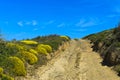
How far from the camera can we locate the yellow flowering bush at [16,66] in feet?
76.3

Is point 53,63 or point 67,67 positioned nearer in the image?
point 67,67

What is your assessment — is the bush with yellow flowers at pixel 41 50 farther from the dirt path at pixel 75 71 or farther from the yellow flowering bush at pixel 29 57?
the yellow flowering bush at pixel 29 57

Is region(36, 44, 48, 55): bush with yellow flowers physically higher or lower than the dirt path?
higher

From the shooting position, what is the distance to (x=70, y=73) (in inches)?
994

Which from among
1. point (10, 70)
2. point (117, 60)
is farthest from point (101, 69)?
point (10, 70)

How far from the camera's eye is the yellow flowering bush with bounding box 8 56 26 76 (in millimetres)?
23263

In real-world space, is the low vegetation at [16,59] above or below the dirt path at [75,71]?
above

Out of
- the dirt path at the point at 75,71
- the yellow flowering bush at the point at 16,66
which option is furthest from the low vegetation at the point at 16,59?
the dirt path at the point at 75,71

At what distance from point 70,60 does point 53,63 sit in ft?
7.63

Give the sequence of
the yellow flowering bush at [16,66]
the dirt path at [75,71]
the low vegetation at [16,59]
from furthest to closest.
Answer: the dirt path at [75,71] < the yellow flowering bush at [16,66] < the low vegetation at [16,59]

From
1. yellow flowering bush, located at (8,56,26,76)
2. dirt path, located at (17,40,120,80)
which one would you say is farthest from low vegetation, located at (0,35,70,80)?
dirt path, located at (17,40,120,80)

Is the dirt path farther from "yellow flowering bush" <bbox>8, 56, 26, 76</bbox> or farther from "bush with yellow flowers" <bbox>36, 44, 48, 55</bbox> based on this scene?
"bush with yellow flowers" <bbox>36, 44, 48, 55</bbox>

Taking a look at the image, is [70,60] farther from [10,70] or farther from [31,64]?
[10,70]

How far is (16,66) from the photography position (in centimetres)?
2378
